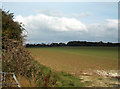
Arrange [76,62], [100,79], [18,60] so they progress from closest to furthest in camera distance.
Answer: [18,60] < [100,79] < [76,62]

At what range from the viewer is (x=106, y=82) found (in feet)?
38.1

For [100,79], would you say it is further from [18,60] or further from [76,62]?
[76,62]

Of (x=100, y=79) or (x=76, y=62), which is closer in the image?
(x=100, y=79)

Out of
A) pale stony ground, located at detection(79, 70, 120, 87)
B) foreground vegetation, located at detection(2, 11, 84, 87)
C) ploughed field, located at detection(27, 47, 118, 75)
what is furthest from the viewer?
ploughed field, located at detection(27, 47, 118, 75)

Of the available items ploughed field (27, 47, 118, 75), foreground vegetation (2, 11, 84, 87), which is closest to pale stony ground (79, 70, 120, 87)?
foreground vegetation (2, 11, 84, 87)

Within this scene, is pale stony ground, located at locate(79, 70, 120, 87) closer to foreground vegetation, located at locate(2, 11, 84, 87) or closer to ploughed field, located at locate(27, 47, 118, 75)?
foreground vegetation, located at locate(2, 11, 84, 87)

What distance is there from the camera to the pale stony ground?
11.0 meters

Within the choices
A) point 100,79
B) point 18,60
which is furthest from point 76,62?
point 18,60

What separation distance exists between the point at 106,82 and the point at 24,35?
6173 millimetres

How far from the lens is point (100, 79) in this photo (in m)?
12.4

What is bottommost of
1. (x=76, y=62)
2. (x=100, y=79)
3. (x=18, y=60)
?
(x=76, y=62)

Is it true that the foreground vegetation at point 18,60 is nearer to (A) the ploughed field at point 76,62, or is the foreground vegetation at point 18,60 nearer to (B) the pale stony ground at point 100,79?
(B) the pale stony ground at point 100,79

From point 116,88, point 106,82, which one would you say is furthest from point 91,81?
point 116,88

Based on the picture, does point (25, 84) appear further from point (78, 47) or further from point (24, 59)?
point (78, 47)
